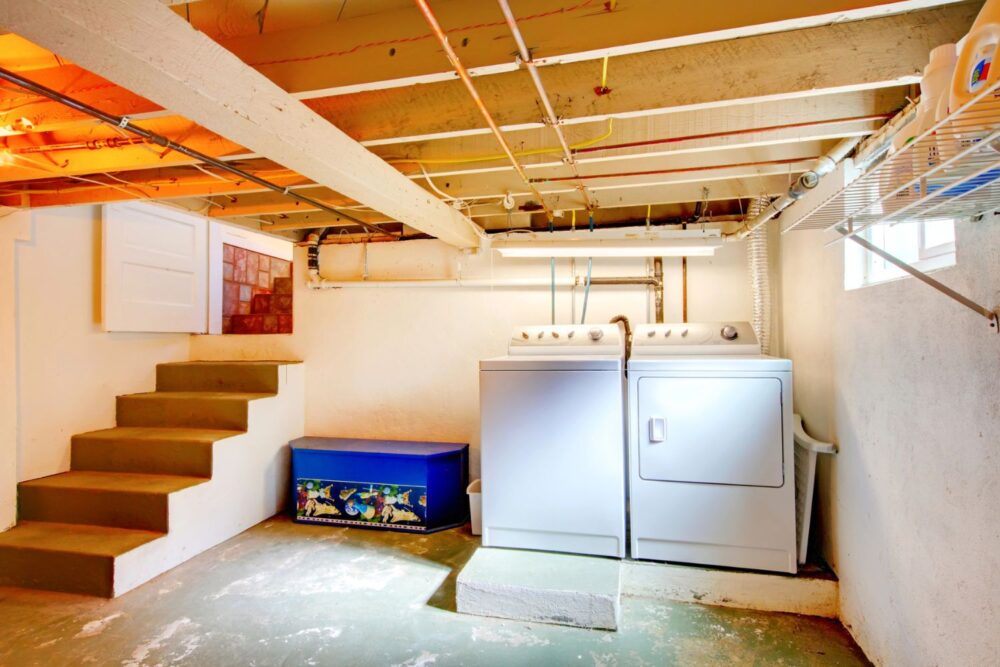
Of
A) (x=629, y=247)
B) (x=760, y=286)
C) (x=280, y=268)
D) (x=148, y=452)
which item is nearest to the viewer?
(x=629, y=247)

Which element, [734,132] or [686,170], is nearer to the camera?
[734,132]

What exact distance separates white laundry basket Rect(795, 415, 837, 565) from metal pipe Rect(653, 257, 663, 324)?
1174 millimetres

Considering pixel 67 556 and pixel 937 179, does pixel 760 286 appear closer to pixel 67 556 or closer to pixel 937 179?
pixel 937 179

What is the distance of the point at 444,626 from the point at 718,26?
2.48 meters

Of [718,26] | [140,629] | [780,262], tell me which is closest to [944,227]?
[718,26]

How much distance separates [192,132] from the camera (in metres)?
2.11

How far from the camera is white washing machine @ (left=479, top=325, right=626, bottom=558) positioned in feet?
8.33

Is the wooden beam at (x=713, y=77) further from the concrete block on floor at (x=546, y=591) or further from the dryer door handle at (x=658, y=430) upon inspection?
→ the concrete block on floor at (x=546, y=591)

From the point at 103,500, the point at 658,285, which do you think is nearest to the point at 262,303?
the point at 103,500

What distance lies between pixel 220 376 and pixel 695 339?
340 centimetres

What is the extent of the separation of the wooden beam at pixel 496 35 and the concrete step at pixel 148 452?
2437mm

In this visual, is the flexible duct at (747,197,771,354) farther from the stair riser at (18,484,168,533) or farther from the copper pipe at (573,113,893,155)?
the stair riser at (18,484,168,533)

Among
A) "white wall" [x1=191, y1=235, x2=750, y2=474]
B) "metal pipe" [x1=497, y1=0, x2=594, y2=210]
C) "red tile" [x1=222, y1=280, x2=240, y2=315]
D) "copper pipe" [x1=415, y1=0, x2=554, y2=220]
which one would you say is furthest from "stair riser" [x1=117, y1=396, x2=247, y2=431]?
"metal pipe" [x1=497, y1=0, x2=594, y2=210]

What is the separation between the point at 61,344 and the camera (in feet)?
10.5
